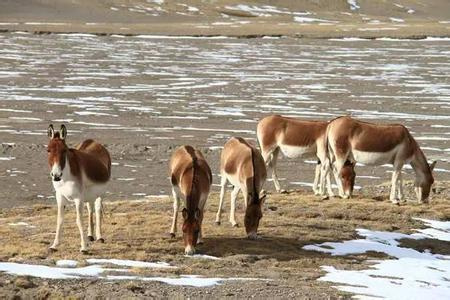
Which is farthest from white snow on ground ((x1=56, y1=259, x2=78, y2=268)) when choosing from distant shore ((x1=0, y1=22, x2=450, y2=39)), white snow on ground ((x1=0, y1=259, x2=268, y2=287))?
distant shore ((x1=0, y1=22, x2=450, y2=39))

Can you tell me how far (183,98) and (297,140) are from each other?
21735 mm

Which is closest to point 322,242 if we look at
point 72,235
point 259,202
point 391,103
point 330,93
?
point 259,202

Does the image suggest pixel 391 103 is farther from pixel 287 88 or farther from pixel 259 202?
pixel 259 202

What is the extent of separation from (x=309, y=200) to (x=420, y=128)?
1481 cm

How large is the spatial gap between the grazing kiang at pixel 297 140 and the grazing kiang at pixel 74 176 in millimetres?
5969

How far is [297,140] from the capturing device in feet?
62.2

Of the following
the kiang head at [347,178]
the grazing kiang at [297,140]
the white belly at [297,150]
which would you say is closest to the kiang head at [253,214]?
the kiang head at [347,178]

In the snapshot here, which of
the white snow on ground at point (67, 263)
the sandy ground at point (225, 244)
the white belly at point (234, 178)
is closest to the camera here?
the sandy ground at point (225, 244)

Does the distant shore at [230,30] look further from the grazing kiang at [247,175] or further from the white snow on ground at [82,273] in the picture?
the white snow on ground at [82,273]

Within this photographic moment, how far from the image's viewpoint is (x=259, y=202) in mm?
14031

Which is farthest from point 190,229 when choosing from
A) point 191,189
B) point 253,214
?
point 253,214

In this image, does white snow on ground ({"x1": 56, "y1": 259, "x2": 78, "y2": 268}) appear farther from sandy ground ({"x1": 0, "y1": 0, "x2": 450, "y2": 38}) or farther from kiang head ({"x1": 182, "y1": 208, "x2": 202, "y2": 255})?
sandy ground ({"x1": 0, "y1": 0, "x2": 450, "y2": 38})

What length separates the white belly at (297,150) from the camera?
748 inches

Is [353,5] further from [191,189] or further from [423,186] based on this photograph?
[191,189]
